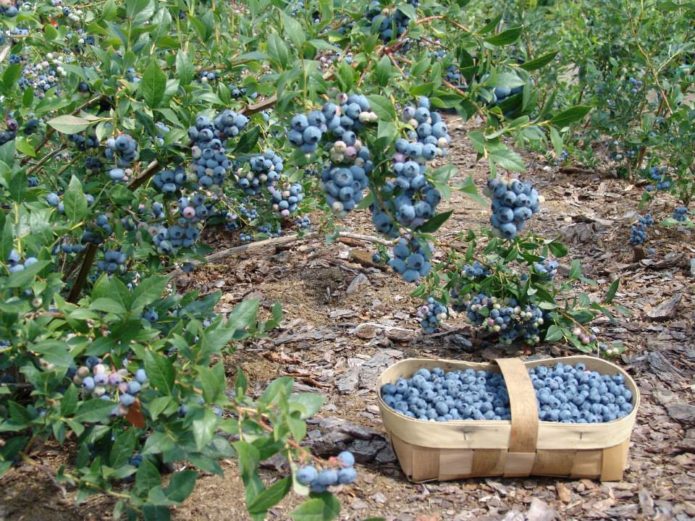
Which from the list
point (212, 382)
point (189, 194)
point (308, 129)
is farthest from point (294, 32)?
point (212, 382)

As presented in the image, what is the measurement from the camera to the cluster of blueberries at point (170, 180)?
246 cm

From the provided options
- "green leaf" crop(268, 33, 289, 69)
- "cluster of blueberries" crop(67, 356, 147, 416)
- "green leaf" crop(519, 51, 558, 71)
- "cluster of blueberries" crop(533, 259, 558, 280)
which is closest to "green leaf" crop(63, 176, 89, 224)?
"cluster of blueberries" crop(67, 356, 147, 416)

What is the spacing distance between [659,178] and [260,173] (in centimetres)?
291

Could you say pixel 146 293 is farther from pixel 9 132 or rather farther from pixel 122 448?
Answer: pixel 9 132

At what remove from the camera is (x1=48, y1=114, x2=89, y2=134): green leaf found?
2.32 meters

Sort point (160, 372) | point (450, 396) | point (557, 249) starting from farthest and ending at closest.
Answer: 1. point (557, 249)
2. point (450, 396)
3. point (160, 372)

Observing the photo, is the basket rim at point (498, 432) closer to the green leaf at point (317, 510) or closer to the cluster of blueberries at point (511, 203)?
the cluster of blueberries at point (511, 203)

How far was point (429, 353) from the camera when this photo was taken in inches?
145

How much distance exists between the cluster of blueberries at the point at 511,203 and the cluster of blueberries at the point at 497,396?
892mm

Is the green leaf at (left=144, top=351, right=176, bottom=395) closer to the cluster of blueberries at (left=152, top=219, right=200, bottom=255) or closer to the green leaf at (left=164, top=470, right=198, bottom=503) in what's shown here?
the green leaf at (left=164, top=470, right=198, bottom=503)

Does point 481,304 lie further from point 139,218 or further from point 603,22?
point 603,22

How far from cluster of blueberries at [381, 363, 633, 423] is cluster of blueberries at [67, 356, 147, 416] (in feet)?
3.41

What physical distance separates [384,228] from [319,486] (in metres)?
0.66

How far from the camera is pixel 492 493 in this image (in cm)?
277
